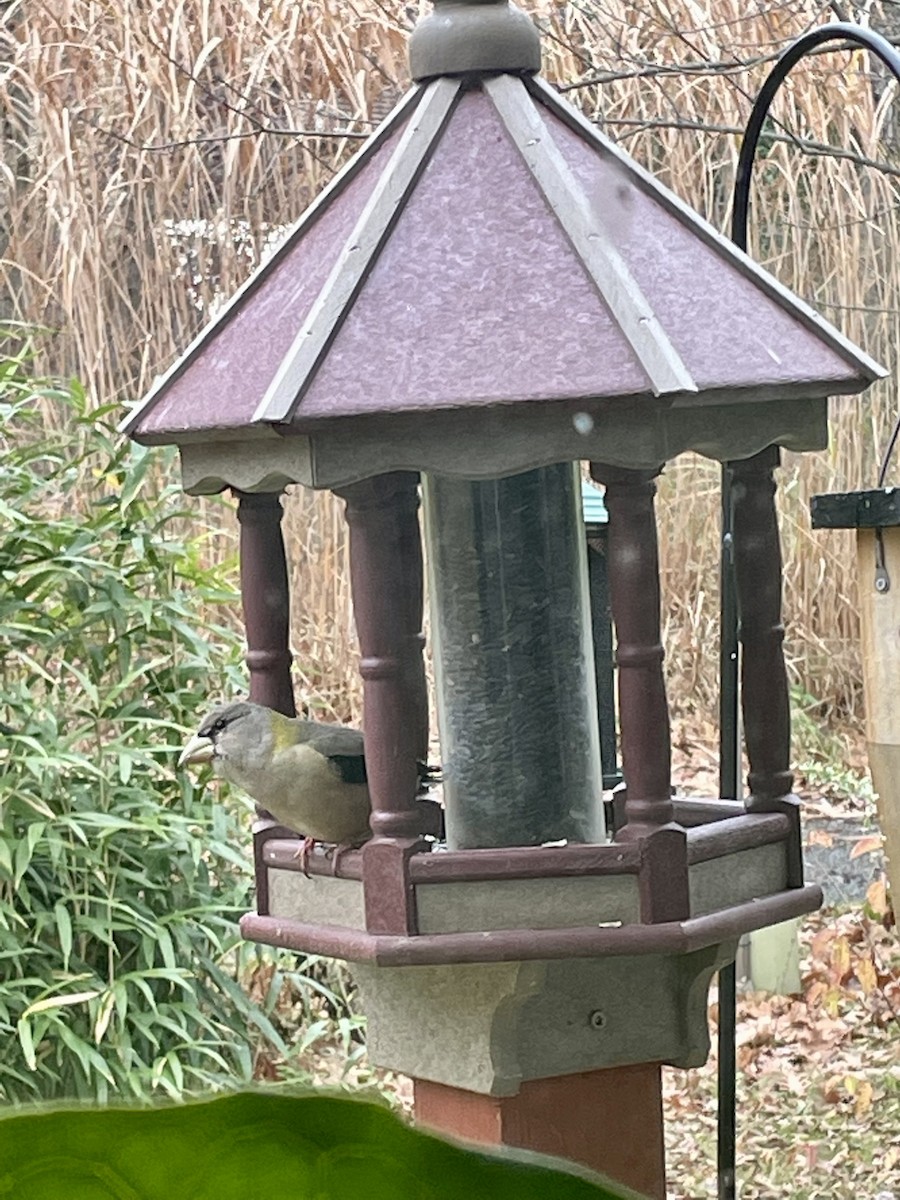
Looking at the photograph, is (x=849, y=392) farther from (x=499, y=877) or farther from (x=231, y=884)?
(x=231, y=884)

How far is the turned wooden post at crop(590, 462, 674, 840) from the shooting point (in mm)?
1635

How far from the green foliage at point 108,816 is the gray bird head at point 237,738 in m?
1.24

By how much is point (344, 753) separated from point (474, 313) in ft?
1.55

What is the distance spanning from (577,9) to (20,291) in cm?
157

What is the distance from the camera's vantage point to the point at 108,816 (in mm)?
3180

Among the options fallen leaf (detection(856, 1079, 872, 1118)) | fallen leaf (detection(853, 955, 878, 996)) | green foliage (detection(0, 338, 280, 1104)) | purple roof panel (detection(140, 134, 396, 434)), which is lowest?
fallen leaf (detection(856, 1079, 872, 1118))

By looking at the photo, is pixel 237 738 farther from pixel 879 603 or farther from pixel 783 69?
pixel 783 69

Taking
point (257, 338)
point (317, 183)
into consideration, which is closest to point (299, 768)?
Answer: point (257, 338)

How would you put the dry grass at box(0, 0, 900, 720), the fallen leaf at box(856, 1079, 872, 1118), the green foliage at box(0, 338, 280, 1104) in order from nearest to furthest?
the green foliage at box(0, 338, 280, 1104) → the fallen leaf at box(856, 1079, 872, 1118) → the dry grass at box(0, 0, 900, 720)

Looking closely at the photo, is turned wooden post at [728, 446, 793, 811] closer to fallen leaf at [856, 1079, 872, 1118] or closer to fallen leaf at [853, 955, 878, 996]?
fallen leaf at [856, 1079, 872, 1118]

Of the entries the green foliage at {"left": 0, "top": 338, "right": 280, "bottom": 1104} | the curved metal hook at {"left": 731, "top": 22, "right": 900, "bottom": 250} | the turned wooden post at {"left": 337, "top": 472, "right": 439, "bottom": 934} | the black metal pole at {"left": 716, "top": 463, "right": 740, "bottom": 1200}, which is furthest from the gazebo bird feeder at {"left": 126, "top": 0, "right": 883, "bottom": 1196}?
the green foliage at {"left": 0, "top": 338, "right": 280, "bottom": 1104}

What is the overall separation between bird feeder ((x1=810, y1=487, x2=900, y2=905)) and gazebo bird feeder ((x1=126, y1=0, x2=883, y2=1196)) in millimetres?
399

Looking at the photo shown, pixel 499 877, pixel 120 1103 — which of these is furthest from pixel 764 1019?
pixel 120 1103

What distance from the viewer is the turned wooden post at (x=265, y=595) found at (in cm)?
193
